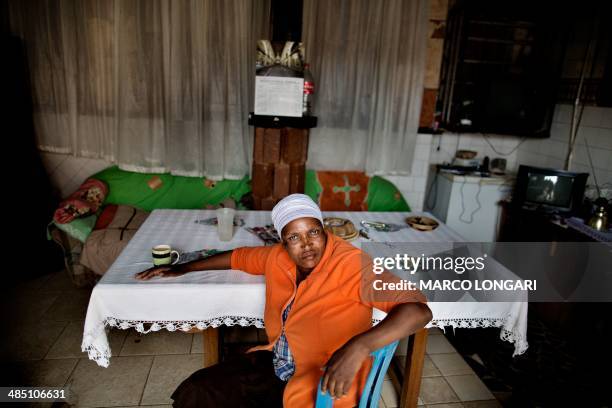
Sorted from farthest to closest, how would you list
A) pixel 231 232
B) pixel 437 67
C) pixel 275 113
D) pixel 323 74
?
pixel 437 67, pixel 323 74, pixel 275 113, pixel 231 232

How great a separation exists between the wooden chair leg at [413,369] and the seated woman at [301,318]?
0.66m

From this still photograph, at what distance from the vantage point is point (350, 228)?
2342 millimetres

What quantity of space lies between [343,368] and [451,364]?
1735 mm

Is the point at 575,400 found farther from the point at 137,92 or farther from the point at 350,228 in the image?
the point at 137,92

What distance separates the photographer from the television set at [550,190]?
3201mm

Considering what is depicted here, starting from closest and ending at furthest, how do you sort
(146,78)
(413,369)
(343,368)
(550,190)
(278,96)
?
1. (343,368)
2. (413,369)
3. (278,96)
4. (550,190)
5. (146,78)

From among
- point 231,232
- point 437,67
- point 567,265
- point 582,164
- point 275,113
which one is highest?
point 437,67

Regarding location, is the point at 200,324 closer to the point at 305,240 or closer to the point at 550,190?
the point at 305,240

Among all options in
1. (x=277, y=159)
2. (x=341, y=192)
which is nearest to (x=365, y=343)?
(x=277, y=159)

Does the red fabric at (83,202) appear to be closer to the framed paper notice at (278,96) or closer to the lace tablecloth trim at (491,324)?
the framed paper notice at (278,96)

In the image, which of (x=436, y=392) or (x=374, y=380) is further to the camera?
(x=436, y=392)

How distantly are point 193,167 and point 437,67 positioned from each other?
8.19 feet

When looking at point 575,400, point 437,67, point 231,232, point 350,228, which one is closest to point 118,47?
point 231,232

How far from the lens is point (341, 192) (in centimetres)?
390
